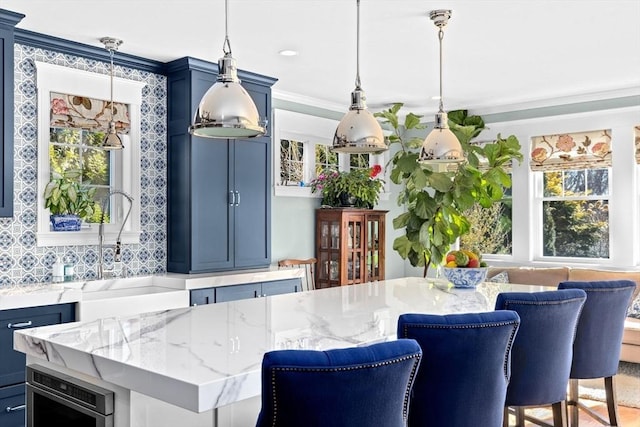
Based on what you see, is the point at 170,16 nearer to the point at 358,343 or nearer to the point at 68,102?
the point at 68,102

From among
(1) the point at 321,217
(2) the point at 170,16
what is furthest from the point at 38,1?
(1) the point at 321,217

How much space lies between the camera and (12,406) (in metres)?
3.40

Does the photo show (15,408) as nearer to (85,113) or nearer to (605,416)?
(85,113)

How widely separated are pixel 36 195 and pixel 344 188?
2.81 meters

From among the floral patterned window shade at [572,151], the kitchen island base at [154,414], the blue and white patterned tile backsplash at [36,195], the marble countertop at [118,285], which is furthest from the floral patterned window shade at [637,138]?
the kitchen island base at [154,414]

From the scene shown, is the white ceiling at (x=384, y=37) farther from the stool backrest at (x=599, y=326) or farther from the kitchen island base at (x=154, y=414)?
the kitchen island base at (x=154, y=414)

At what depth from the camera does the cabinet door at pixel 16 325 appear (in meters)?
3.27

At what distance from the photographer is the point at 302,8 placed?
11.1ft

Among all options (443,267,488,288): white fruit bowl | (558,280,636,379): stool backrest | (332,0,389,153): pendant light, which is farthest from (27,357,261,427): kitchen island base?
(443,267,488,288): white fruit bowl

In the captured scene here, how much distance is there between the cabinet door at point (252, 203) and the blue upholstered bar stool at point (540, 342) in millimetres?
2879

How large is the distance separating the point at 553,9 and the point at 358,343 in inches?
98.9

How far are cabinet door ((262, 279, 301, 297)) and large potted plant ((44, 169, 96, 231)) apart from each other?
143 centimetres

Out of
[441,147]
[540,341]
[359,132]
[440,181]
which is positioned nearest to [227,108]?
[359,132]

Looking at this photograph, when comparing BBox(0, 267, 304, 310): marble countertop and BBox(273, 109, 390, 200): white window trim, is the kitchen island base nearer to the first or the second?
BBox(0, 267, 304, 310): marble countertop
